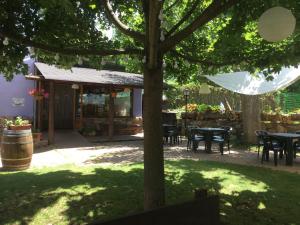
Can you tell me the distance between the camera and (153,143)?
373 cm

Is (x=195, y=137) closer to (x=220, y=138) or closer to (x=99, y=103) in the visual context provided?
(x=220, y=138)

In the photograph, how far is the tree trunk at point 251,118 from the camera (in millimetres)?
12781

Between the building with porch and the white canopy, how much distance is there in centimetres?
493

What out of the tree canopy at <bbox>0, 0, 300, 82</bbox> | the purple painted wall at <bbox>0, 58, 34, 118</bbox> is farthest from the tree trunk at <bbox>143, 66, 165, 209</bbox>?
the purple painted wall at <bbox>0, 58, 34, 118</bbox>

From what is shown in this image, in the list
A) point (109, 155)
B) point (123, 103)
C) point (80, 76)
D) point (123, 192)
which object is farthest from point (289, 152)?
point (123, 103)

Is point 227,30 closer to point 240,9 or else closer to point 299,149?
point 240,9

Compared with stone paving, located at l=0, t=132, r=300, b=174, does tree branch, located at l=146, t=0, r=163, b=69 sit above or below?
above

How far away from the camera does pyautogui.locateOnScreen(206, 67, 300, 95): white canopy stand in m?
9.50

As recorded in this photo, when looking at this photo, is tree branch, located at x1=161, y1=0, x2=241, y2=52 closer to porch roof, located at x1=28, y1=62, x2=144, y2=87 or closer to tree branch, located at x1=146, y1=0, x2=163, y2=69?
tree branch, located at x1=146, y1=0, x2=163, y2=69

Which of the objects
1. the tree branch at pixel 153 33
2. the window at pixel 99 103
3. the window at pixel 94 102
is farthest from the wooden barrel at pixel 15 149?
the window at pixel 94 102

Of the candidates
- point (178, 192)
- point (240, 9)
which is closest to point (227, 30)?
point (240, 9)

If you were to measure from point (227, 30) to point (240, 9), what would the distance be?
0.43 meters

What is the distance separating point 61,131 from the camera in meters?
14.9

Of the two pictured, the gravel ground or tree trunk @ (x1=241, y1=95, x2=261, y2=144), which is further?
tree trunk @ (x1=241, y1=95, x2=261, y2=144)
